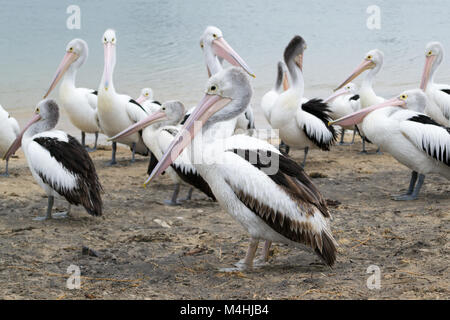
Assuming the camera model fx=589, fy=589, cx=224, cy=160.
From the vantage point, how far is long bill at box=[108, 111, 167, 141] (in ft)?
21.1

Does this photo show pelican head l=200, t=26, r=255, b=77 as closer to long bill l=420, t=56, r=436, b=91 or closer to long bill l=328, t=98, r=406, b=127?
long bill l=328, t=98, r=406, b=127

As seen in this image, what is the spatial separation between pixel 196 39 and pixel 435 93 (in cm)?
1497

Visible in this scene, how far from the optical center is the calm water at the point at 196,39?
53.8 ft

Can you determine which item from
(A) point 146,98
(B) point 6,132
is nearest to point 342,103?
(A) point 146,98

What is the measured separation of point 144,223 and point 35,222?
3.10 feet

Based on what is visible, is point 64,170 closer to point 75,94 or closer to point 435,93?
point 75,94

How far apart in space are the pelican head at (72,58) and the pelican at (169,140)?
2.97 metres

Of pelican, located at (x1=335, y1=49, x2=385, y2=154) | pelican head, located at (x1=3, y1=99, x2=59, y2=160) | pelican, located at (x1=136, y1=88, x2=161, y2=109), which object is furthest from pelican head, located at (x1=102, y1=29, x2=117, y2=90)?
pelican, located at (x1=335, y1=49, x2=385, y2=154)

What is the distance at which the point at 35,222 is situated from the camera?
16.9 ft

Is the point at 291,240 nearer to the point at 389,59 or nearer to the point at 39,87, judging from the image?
the point at 39,87

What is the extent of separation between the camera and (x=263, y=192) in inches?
146

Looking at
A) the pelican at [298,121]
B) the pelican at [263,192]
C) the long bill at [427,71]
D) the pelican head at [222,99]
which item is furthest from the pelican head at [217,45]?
the pelican at [263,192]

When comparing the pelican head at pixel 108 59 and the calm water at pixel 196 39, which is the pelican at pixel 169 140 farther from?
the calm water at pixel 196 39
